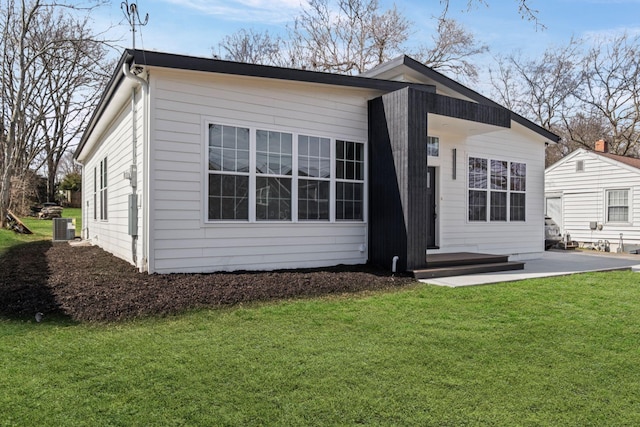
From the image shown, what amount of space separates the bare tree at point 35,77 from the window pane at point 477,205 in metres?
12.6

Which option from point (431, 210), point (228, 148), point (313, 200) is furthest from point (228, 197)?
point (431, 210)

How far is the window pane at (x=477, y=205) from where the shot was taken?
9.88 m

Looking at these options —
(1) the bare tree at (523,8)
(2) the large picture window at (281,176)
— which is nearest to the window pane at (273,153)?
(2) the large picture window at (281,176)

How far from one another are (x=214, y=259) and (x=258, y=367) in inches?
145

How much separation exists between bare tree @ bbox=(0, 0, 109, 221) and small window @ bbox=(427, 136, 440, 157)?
451 inches

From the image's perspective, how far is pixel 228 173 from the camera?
676 centimetres

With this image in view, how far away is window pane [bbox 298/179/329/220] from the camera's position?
747 centimetres

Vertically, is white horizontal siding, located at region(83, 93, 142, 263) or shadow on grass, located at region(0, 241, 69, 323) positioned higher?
white horizontal siding, located at region(83, 93, 142, 263)

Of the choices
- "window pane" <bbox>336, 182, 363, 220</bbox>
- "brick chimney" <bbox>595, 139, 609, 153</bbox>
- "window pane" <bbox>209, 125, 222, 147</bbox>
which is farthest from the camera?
"brick chimney" <bbox>595, 139, 609, 153</bbox>

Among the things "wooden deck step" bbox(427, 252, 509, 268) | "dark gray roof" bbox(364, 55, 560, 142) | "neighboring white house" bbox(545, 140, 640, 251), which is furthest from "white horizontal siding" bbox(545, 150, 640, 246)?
"wooden deck step" bbox(427, 252, 509, 268)

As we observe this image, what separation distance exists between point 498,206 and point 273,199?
19.7 feet

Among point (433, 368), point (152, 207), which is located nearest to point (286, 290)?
point (152, 207)

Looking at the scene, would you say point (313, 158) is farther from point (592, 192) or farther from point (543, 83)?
point (543, 83)

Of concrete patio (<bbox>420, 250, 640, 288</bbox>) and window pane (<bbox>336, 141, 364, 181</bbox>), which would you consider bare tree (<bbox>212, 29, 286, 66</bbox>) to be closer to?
window pane (<bbox>336, 141, 364, 181</bbox>)
